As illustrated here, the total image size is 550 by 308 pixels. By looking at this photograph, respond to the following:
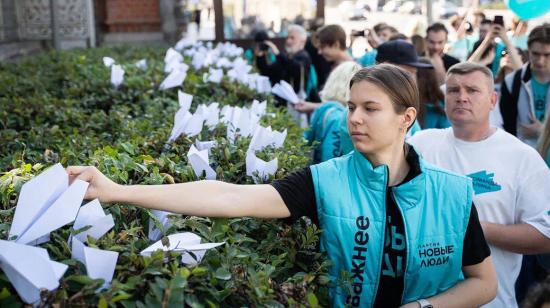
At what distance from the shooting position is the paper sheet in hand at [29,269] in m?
→ 1.84

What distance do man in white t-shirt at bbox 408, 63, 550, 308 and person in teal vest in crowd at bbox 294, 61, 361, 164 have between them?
1421 millimetres

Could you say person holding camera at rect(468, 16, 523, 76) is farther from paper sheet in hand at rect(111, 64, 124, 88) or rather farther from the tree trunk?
the tree trunk

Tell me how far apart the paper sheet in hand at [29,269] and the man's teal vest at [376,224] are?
40.9 inches

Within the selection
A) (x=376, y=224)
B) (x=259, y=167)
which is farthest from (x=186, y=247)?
(x=259, y=167)

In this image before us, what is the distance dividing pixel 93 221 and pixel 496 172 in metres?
2.13

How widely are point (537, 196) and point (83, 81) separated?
4386 millimetres

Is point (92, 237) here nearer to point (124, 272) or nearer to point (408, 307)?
point (124, 272)

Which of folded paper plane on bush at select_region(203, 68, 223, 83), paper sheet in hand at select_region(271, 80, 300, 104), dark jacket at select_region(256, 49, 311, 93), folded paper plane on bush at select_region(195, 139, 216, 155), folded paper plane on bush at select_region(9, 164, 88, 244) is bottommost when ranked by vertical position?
dark jacket at select_region(256, 49, 311, 93)

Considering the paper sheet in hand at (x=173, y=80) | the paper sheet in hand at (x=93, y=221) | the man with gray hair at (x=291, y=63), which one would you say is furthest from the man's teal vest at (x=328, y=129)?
the man with gray hair at (x=291, y=63)

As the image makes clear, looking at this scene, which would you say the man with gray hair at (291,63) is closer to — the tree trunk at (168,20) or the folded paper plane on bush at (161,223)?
the folded paper plane on bush at (161,223)

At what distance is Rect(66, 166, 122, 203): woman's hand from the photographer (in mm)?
2307

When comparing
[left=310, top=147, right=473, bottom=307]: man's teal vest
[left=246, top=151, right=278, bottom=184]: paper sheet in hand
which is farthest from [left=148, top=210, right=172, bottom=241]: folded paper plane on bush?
[left=246, top=151, right=278, bottom=184]: paper sheet in hand

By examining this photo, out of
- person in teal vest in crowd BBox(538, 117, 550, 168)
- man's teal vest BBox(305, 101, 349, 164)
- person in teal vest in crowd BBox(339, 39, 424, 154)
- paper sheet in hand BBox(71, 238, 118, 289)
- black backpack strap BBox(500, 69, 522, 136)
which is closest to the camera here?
paper sheet in hand BBox(71, 238, 118, 289)

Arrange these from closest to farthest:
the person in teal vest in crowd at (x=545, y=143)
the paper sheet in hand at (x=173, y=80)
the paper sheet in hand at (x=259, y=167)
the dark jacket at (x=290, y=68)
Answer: the paper sheet in hand at (x=259, y=167) → the person in teal vest in crowd at (x=545, y=143) → the paper sheet in hand at (x=173, y=80) → the dark jacket at (x=290, y=68)
